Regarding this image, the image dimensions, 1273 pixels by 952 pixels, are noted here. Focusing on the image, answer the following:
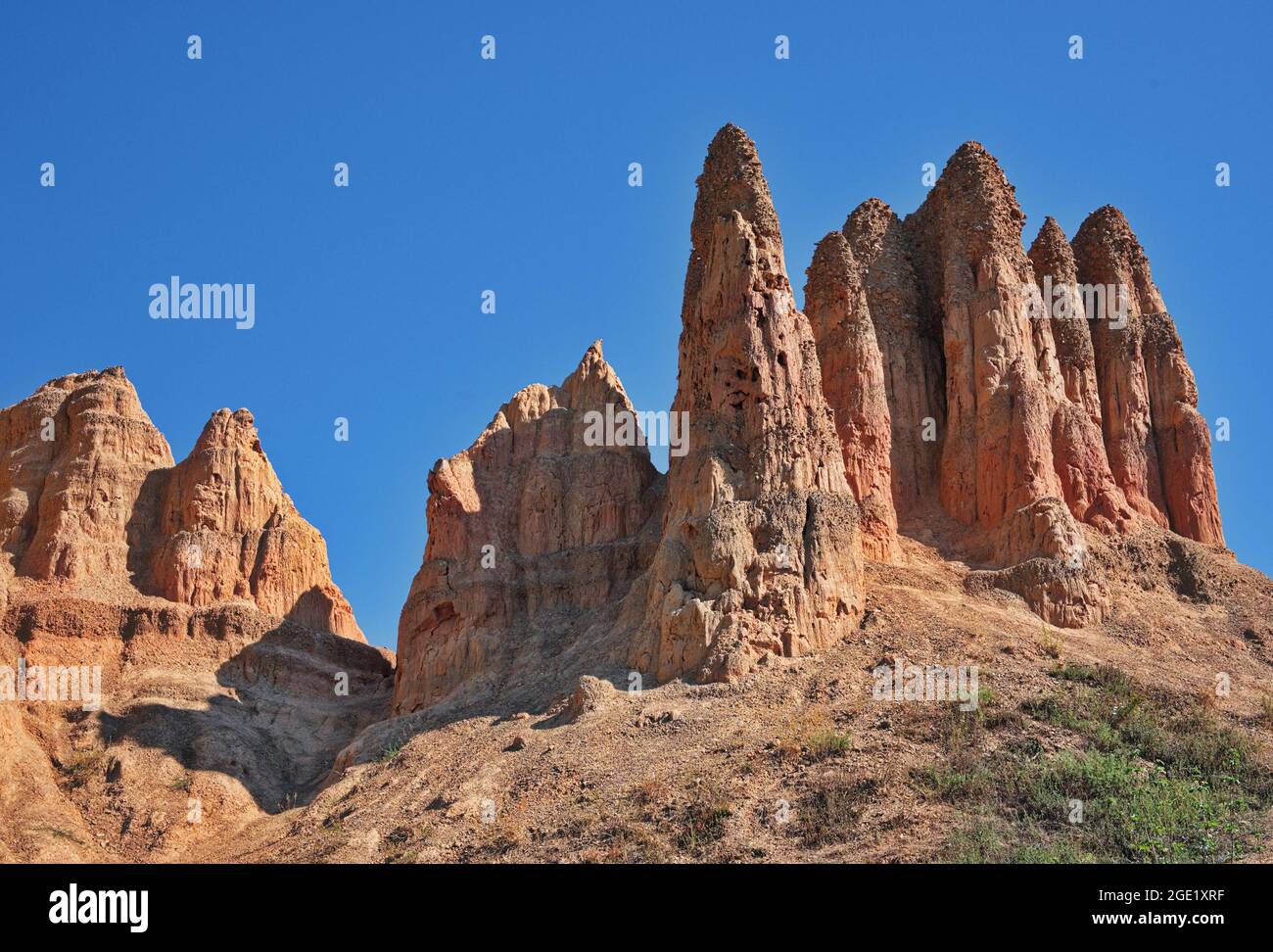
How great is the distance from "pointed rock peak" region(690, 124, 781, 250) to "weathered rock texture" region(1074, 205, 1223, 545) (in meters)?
14.1

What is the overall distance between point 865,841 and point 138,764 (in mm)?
23957

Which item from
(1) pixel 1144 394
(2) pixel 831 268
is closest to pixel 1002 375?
(2) pixel 831 268

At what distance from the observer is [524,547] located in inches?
2020

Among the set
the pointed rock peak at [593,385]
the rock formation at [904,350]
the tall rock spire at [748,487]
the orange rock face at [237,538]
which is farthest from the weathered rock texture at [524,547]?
the rock formation at [904,350]

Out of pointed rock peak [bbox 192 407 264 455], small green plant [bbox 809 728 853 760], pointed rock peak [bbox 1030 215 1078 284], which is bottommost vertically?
small green plant [bbox 809 728 853 760]

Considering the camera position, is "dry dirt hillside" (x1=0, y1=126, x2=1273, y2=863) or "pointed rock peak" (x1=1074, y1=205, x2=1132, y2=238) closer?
"dry dirt hillside" (x1=0, y1=126, x2=1273, y2=863)

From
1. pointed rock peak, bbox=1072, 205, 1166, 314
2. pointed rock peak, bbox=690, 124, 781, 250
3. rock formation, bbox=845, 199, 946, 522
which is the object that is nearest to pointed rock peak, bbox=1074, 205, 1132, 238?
pointed rock peak, bbox=1072, 205, 1166, 314

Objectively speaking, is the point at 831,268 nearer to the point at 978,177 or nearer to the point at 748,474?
the point at 978,177

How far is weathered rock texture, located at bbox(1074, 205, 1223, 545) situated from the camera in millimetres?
50750

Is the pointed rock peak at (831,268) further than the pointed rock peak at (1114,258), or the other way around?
the pointed rock peak at (1114,258)

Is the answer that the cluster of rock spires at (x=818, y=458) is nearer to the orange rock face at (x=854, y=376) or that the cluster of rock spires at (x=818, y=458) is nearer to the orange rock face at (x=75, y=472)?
the orange rock face at (x=854, y=376)

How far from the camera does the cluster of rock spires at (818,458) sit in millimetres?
40938

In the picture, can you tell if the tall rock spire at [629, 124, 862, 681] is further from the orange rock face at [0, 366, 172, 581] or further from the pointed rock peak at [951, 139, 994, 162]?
the orange rock face at [0, 366, 172, 581]

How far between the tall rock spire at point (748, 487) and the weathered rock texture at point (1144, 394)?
12442 millimetres
